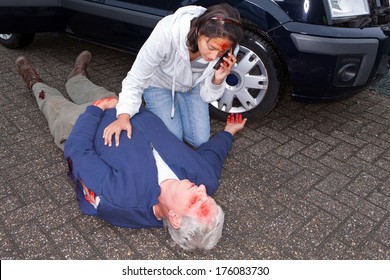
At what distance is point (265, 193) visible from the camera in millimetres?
2711

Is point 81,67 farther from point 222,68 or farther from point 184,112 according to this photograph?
point 222,68

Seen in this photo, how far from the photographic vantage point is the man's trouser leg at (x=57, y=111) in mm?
2811

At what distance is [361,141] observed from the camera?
3328 mm

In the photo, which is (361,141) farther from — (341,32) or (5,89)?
(5,89)

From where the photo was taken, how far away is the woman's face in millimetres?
2045

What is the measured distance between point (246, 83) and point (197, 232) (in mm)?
1589

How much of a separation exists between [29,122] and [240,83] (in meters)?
1.81

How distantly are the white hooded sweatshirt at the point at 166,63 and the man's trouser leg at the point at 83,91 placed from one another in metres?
0.71

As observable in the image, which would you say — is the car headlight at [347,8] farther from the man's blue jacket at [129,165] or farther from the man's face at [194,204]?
the man's face at [194,204]

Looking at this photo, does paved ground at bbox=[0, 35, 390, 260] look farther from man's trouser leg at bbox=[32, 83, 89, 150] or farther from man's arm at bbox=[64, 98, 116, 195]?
man's arm at bbox=[64, 98, 116, 195]

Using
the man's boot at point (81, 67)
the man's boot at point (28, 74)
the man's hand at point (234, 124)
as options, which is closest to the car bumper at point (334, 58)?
the man's hand at point (234, 124)

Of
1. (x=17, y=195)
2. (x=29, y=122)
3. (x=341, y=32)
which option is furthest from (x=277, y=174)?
(x=29, y=122)

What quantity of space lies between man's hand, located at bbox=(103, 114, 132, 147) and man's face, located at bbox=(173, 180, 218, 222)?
55 cm

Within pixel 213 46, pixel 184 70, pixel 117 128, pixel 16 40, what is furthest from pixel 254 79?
pixel 16 40
